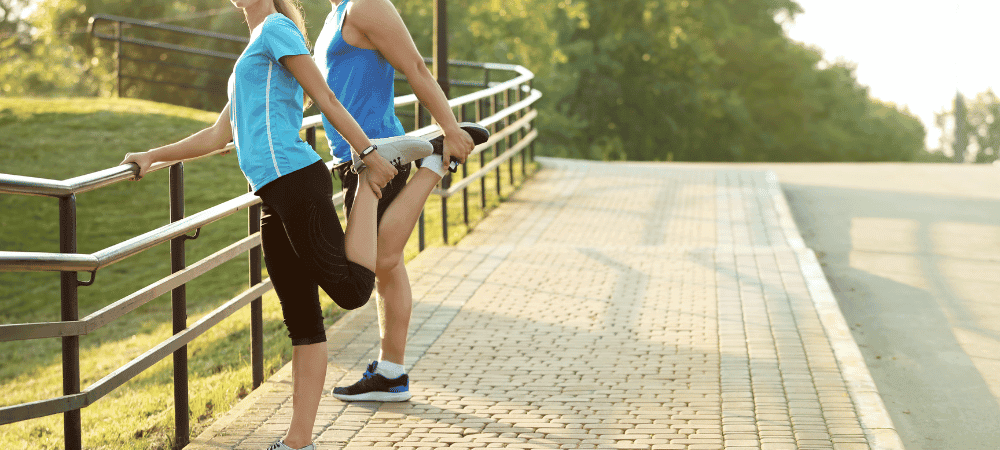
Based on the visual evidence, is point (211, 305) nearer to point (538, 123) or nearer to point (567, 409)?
point (567, 409)

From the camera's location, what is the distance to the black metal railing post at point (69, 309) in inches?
126

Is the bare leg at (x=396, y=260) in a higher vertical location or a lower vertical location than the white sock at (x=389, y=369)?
higher

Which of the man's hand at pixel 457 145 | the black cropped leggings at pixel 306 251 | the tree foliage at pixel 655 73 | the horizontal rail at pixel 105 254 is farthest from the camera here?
the tree foliage at pixel 655 73

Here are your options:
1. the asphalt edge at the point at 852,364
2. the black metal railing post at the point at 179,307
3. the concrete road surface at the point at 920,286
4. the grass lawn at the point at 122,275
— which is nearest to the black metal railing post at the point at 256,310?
the grass lawn at the point at 122,275

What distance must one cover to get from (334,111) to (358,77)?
52 cm

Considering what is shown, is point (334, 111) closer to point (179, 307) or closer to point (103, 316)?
point (103, 316)

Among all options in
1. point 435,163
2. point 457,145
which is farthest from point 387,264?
point 457,145

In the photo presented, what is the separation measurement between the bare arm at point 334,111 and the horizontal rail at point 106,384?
995 millimetres

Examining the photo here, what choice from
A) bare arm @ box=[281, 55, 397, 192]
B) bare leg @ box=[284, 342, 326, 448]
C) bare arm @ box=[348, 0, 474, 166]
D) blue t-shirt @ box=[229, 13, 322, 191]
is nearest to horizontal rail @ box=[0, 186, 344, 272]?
blue t-shirt @ box=[229, 13, 322, 191]

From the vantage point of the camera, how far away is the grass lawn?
5137 mm

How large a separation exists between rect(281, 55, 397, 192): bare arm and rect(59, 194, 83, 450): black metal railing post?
0.78m

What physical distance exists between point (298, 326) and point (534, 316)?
8.63ft

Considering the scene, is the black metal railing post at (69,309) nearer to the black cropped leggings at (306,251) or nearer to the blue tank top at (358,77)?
the black cropped leggings at (306,251)

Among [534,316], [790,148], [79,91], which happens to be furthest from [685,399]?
[790,148]
